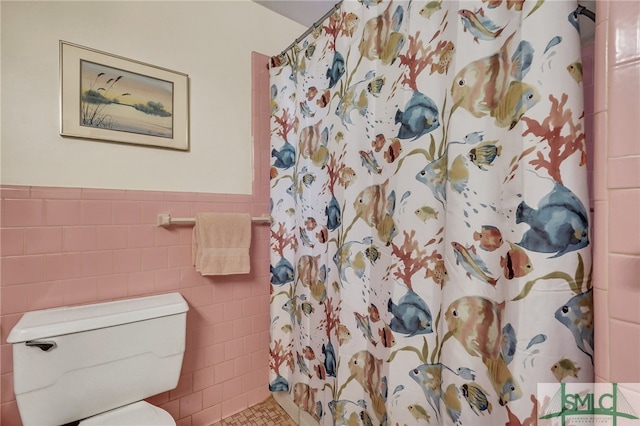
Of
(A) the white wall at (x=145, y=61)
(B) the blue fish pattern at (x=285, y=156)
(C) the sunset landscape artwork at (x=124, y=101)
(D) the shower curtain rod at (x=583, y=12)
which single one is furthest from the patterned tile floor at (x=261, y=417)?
(D) the shower curtain rod at (x=583, y=12)

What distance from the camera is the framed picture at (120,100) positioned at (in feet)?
3.48

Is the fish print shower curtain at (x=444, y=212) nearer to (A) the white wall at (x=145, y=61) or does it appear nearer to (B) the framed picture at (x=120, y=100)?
(A) the white wall at (x=145, y=61)

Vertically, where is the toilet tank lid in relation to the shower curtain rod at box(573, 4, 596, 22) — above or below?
below

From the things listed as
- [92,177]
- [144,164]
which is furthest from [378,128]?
[92,177]

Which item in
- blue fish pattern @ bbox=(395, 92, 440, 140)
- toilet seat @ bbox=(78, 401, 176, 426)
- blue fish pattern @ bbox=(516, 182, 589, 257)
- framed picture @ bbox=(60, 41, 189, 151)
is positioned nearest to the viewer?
blue fish pattern @ bbox=(516, 182, 589, 257)

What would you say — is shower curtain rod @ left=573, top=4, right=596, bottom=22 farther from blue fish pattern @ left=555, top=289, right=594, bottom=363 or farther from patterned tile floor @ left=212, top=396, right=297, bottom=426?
patterned tile floor @ left=212, top=396, right=297, bottom=426

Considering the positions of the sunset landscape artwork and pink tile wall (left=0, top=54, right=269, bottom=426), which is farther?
the sunset landscape artwork

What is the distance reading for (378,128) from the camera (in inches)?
37.4

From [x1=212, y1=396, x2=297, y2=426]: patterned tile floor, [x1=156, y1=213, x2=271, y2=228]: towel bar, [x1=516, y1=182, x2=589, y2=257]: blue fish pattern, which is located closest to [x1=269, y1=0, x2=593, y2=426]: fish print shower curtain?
[x1=516, y1=182, x2=589, y2=257]: blue fish pattern

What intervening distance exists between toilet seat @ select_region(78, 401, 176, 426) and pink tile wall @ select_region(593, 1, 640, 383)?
4.19 feet

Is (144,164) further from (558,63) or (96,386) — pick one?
(558,63)

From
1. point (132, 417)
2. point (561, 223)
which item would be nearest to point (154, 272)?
point (132, 417)

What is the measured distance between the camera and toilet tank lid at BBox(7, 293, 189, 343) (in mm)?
883

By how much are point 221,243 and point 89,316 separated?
0.56m
